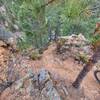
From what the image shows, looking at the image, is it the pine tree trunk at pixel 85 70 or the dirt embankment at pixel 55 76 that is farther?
the pine tree trunk at pixel 85 70

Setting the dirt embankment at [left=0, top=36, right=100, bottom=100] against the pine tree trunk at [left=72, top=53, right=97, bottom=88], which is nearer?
the dirt embankment at [left=0, top=36, right=100, bottom=100]

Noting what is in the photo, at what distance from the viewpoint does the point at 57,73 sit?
274 inches

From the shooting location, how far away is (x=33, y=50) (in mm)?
7902

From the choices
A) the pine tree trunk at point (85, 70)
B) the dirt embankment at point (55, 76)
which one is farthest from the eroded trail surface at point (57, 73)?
the pine tree trunk at point (85, 70)

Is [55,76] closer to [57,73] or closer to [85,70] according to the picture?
[57,73]

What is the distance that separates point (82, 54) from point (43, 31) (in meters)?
1.50

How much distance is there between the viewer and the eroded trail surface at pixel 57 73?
18.2ft

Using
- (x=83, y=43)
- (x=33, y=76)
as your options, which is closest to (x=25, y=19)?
(x=83, y=43)

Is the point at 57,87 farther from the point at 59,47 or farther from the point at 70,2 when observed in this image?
the point at 59,47

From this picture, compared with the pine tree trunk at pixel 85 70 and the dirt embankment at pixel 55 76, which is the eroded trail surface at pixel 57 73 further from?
the pine tree trunk at pixel 85 70

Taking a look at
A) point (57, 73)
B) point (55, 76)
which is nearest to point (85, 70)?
point (55, 76)

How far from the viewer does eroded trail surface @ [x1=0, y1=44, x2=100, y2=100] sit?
18.2ft

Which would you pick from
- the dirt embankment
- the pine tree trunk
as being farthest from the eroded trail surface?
the pine tree trunk

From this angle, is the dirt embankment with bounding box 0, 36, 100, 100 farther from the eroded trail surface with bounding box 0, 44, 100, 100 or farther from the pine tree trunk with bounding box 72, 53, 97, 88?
the pine tree trunk with bounding box 72, 53, 97, 88
